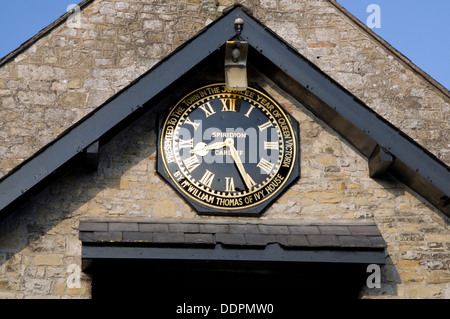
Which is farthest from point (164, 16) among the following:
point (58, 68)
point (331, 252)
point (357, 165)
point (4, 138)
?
point (331, 252)

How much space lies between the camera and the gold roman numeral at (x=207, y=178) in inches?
382

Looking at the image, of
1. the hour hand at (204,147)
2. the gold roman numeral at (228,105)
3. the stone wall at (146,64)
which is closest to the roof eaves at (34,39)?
the stone wall at (146,64)

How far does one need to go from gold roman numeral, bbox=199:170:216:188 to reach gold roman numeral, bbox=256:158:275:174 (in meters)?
0.53

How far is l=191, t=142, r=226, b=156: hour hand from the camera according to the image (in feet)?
32.1

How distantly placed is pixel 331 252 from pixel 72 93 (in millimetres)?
3961

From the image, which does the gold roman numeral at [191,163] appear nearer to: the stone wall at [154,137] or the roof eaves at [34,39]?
the stone wall at [154,137]

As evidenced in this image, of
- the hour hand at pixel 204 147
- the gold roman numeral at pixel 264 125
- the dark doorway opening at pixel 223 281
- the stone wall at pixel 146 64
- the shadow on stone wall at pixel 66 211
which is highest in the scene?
the stone wall at pixel 146 64

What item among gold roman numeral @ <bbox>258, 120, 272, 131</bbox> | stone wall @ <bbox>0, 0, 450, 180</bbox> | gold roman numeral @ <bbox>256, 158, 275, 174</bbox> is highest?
stone wall @ <bbox>0, 0, 450, 180</bbox>

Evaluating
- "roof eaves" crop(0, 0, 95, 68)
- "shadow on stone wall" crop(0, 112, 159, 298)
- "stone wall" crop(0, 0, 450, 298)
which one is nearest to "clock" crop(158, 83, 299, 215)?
"stone wall" crop(0, 0, 450, 298)

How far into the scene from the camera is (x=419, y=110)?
1179cm

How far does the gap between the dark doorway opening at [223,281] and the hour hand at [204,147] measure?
131cm

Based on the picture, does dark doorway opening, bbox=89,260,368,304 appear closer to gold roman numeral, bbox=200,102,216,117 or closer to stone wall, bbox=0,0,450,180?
gold roman numeral, bbox=200,102,216,117

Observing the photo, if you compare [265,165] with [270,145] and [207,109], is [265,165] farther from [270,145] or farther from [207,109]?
[207,109]
